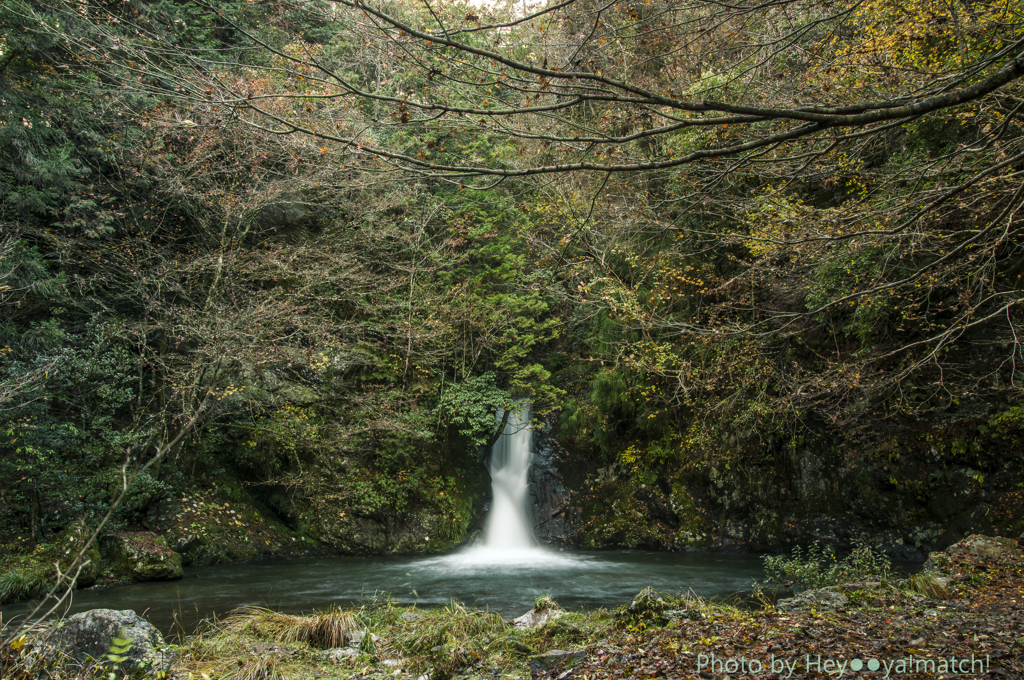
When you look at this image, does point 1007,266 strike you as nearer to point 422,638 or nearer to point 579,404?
point 579,404

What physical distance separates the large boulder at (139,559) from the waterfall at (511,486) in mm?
6132

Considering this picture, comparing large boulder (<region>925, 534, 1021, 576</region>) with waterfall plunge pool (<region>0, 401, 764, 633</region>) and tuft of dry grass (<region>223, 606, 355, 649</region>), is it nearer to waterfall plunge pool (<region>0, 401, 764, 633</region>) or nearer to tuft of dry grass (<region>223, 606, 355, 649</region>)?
waterfall plunge pool (<region>0, 401, 764, 633</region>)

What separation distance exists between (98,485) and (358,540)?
4.84 meters

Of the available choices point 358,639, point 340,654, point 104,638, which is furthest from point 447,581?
point 104,638

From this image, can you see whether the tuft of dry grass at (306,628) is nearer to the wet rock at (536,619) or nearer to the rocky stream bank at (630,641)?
the rocky stream bank at (630,641)

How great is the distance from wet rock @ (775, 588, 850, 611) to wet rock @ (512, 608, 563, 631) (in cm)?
217

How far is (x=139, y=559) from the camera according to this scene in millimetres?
8844

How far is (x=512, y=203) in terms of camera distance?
13180 mm

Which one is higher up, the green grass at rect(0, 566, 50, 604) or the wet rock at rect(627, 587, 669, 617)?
the wet rock at rect(627, 587, 669, 617)

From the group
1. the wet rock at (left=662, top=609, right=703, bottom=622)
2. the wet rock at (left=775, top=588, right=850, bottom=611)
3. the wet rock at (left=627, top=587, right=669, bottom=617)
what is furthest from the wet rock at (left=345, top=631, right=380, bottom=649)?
the wet rock at (left=775, top=588, right=850, bottom=611)

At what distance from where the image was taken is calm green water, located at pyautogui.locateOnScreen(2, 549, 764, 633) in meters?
7.51

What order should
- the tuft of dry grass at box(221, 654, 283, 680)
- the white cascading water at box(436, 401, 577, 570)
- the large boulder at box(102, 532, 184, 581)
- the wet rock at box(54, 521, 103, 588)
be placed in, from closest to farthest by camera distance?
the tuft of dry grass at box(221, 654, 283, 680) → the wet rock at box(54, 521, 103, 588) → the large boulder at box(102, 532, 184, 581) → the white cascading water at box(436, 401, 577, 570)

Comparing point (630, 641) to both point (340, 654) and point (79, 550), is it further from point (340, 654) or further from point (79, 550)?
point (79, 550)

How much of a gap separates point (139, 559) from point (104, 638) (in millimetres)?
5365
